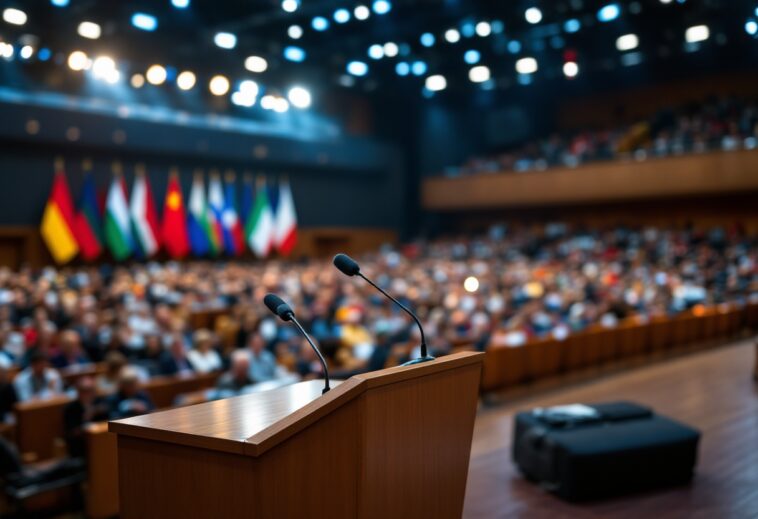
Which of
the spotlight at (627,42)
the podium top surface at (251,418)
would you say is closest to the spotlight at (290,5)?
the spotlight at (627,42)

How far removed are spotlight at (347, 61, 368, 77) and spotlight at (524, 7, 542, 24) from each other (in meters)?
5.80

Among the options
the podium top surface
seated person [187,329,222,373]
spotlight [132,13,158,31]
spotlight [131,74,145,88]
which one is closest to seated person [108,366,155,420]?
seated person [187,329,222,373]

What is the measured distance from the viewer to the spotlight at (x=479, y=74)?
69.2 feet

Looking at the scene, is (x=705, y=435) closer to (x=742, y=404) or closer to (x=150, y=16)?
(x=742, y=404)

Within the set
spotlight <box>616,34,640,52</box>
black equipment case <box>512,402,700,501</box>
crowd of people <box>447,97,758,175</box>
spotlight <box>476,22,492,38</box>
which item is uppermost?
spotlight <box>616,34,640,52</box>

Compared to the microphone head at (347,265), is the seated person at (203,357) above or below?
below

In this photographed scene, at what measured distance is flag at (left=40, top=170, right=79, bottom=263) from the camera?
53.4 feet

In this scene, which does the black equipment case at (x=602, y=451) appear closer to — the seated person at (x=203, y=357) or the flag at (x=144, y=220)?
the seated person at (x=203, y=357)

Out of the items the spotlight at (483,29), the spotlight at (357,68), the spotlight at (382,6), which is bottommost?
the spotlight at (382,6)

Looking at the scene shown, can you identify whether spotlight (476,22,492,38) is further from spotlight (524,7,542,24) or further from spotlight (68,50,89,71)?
spotlight (68,50,89,71)

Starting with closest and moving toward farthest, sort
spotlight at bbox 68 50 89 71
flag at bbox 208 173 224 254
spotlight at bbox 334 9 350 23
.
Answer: spotlight at bbox 334 9 350 23 → spotlight at bbox 68 50 89 71 → flag at bbox 208 173 224 254

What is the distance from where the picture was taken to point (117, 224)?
16.9 meters

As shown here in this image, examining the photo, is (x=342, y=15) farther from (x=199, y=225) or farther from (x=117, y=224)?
(x=117, y=224)

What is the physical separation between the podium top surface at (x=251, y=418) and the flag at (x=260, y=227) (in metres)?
17.5
